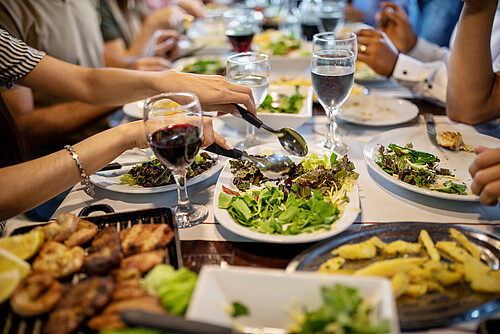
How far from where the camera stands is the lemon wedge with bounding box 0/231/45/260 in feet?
3.42

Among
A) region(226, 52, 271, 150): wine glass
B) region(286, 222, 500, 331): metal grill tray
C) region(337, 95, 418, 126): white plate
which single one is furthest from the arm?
region(286, 222, 500, 331): metal grill tray

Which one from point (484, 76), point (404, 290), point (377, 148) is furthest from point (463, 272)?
point (484, 76)

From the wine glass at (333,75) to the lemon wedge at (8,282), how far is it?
4.07ft

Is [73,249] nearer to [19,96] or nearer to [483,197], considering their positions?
[483,197]

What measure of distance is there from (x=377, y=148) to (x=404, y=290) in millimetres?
852

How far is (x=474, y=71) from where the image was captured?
1771 millimetres

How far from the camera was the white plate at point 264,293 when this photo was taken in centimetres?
81

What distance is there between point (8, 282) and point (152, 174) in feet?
2.07

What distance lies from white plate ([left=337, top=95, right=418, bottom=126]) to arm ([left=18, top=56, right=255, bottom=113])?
2.09 feet

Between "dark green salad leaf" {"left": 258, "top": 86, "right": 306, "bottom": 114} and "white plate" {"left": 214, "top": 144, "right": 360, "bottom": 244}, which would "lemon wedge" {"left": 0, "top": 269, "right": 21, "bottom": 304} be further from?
"dark green salad leaf" {"left": 258, "top": 86, "right": 306, "bottom": 114}

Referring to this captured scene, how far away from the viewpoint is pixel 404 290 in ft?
2.94

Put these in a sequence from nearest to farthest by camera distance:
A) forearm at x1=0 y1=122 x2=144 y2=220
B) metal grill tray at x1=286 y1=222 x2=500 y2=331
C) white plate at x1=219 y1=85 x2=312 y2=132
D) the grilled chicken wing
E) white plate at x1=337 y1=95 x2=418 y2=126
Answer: metal grill tray at x1=286 y1=222 x2=500 y2=331 < the grilled chicken wing < forearm at x1=0 y1=122 x2=144 y2=220 < white plate at x1=219 y1=85 x2=312 y2=132 < white plate at x1=337 y1=95 x2=418 y2=126

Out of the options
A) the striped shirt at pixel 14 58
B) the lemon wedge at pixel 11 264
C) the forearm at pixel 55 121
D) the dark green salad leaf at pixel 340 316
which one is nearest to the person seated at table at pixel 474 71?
the dark green salad leaf at pixel 340 316

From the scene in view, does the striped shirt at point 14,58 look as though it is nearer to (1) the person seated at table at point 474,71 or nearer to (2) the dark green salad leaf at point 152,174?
(2) the dark green salad leaf at point 152,174
